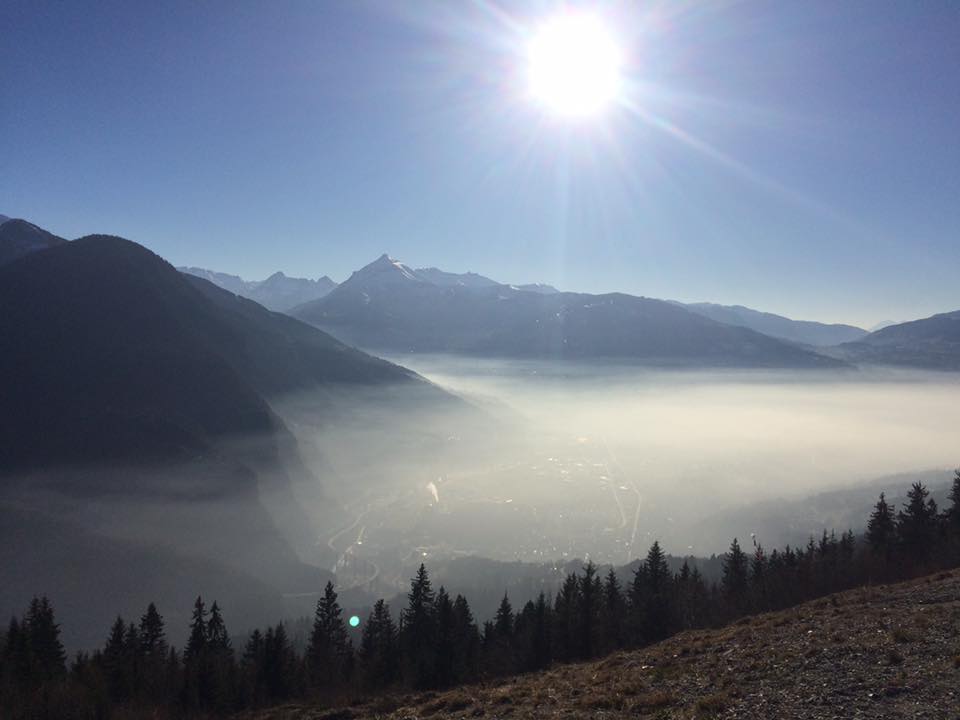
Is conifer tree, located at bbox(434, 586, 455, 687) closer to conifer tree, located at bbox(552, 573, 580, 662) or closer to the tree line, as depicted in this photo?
the tree line

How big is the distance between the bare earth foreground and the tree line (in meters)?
20.6

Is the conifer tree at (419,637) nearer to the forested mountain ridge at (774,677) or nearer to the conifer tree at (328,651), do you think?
the conifer tree at (328,651)

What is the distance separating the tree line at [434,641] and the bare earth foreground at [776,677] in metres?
20.6

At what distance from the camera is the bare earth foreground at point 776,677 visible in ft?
53.2

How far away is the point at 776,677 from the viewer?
18875 mm

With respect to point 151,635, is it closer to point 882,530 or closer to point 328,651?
point 328,651

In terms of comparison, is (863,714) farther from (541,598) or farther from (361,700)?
(541,598)

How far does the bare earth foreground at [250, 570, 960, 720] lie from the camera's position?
53.2 ft

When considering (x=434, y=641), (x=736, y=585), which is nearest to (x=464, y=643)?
(x=434, y=641)

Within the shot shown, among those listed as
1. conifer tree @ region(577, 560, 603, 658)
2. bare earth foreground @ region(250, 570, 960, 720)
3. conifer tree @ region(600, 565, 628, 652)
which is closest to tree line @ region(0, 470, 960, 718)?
conifer tree @ region(577, 560, 603, 658)

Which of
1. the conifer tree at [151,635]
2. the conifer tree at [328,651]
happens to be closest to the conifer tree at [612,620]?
the conifer tree at [328,651]

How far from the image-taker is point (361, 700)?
27.1 m

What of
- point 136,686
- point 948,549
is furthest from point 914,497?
point 136,686

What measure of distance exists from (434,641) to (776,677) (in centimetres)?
4851
